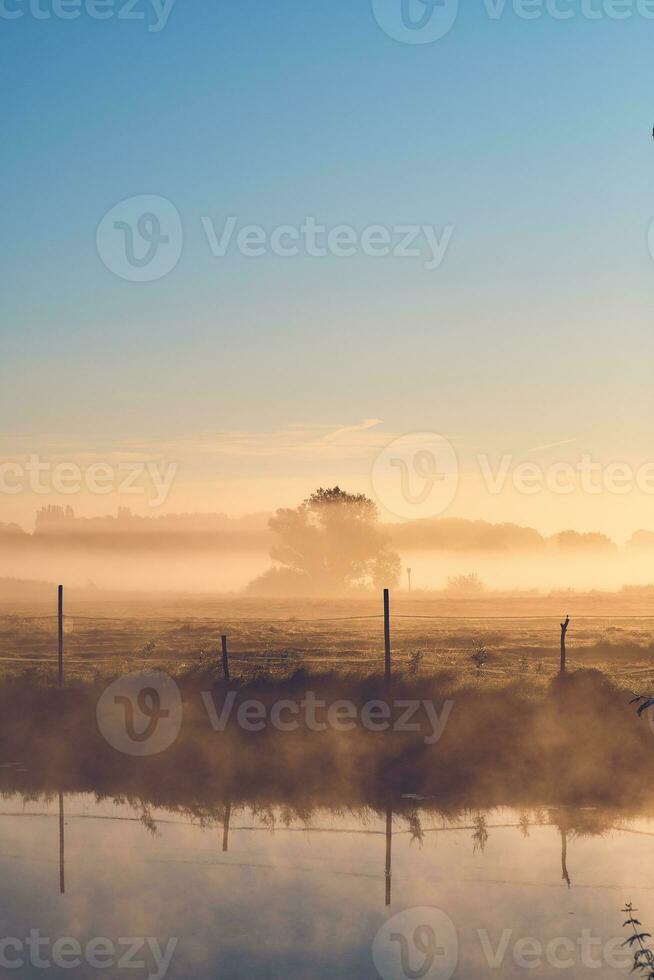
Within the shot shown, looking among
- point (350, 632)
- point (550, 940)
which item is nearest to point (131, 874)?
point (550, 940)

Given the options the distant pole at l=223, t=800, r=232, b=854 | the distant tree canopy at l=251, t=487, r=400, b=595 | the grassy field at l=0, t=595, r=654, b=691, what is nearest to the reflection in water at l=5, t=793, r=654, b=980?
the distant pole at l=223, t=800, r=232, b=854

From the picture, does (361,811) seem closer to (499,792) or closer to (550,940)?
(499,792)

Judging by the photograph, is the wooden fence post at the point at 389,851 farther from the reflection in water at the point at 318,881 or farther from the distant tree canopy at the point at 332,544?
the distant tree canopy at the point at 332,544

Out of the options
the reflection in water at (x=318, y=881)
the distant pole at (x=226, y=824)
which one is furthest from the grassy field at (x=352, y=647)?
the reflection in water at (x=318, y=881)

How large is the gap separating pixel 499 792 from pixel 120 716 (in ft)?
35.3

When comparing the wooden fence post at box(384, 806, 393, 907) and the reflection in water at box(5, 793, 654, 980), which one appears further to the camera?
the wooden fence post at box(384, 806, 393, 907)

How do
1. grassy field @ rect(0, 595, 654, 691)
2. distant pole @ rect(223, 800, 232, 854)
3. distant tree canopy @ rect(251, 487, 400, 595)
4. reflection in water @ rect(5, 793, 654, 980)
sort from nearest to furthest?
1. reflection in water @ rect(5, 793, 654, 980)
2. distant pole @ rect(223, 800, 232, 854)
3. grassy field @ rect(0, 595, 654, 691)
4. distant tree canopy @ rect(251, 487, 400, 595)

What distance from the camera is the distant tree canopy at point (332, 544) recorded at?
443 feet

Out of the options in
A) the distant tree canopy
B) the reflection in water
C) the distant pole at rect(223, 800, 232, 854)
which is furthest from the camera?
the distant tree canopy

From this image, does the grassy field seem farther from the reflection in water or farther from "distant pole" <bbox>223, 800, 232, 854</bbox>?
the reflection in water

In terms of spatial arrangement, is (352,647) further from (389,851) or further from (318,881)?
(318,881)

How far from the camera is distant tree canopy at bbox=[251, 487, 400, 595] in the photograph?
135 metres

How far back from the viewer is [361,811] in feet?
66.4

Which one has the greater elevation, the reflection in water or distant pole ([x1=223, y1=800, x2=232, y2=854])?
the reflection in water
